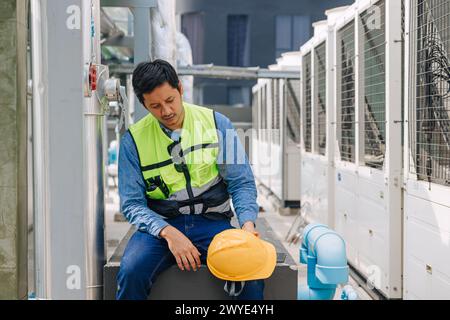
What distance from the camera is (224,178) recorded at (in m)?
3.12

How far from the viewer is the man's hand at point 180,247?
2.88 meters

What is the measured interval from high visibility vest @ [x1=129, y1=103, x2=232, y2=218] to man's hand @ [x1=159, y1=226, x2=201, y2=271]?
0.19 metres

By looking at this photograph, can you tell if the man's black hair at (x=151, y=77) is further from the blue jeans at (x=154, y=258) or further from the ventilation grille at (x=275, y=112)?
the ventilation grille at (x=275, y=112)

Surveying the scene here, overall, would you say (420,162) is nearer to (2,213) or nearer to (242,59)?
(2,213)

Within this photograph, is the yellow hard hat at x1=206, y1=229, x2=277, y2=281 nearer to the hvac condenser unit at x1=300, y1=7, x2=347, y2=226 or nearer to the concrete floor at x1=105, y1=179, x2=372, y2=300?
the concrete floor at x1=105, y1=179, x2=372, y2=300

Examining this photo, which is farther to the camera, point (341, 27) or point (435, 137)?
point (341, 27)

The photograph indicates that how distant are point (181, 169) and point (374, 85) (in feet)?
8.06

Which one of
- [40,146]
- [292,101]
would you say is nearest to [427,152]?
[40,146]

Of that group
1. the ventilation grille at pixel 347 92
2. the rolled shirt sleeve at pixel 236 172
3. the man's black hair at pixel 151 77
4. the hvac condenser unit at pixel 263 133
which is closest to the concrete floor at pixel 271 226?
the hvac condenser unit at pixel 263 133

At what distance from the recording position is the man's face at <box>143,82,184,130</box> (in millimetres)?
2967

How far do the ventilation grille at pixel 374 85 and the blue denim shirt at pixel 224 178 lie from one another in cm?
195
